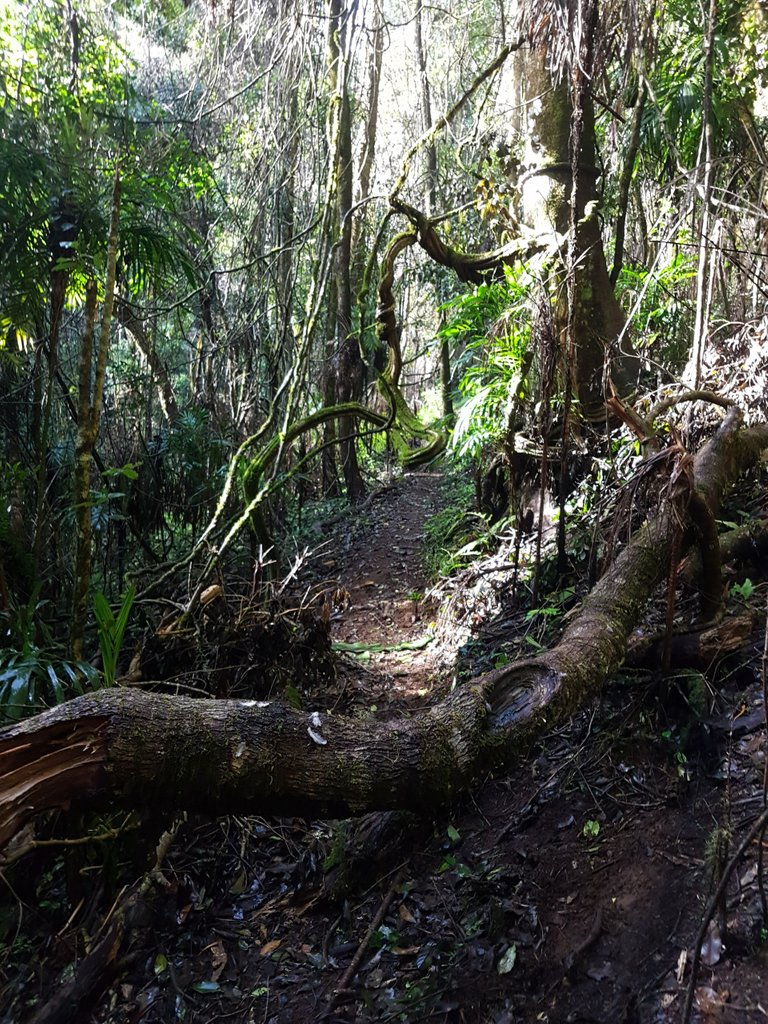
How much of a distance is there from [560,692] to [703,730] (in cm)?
93

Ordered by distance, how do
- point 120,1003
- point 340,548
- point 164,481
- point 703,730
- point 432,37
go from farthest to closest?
point 432,37
point 340,548
point 164,481
point 703,730
point 120,1003

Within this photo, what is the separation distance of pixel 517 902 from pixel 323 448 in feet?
13.6

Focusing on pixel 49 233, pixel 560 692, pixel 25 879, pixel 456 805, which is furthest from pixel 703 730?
pixel 49 233

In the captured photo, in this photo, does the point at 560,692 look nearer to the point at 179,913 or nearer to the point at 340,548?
the point at 179,913

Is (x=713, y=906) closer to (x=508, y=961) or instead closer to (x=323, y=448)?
(x=508, y=961)

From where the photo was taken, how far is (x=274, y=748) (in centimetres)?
203

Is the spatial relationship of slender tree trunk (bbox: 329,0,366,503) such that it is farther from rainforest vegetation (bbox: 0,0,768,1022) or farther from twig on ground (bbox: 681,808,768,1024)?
twig on ground (bbox: 681,808,768,1024)

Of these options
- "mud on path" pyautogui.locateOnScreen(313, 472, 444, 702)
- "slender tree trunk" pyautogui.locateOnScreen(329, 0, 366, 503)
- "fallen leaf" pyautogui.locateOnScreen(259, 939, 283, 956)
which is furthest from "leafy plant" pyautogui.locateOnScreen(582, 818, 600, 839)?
"slender tree trunk" pyautogui.locateOnScreen(329, 0, 366, 503)

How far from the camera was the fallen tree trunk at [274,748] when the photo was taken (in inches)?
67.5

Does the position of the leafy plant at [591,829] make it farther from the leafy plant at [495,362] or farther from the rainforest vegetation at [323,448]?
the leafy plant at [495,362]

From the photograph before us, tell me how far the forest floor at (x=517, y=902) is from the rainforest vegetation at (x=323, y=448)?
41mm

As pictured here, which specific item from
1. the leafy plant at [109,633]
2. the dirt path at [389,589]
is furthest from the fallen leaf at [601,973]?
the dirt path at [389,589]

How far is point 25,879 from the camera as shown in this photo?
3088 millimetres

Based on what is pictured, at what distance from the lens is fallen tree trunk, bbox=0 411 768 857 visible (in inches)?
67.5
